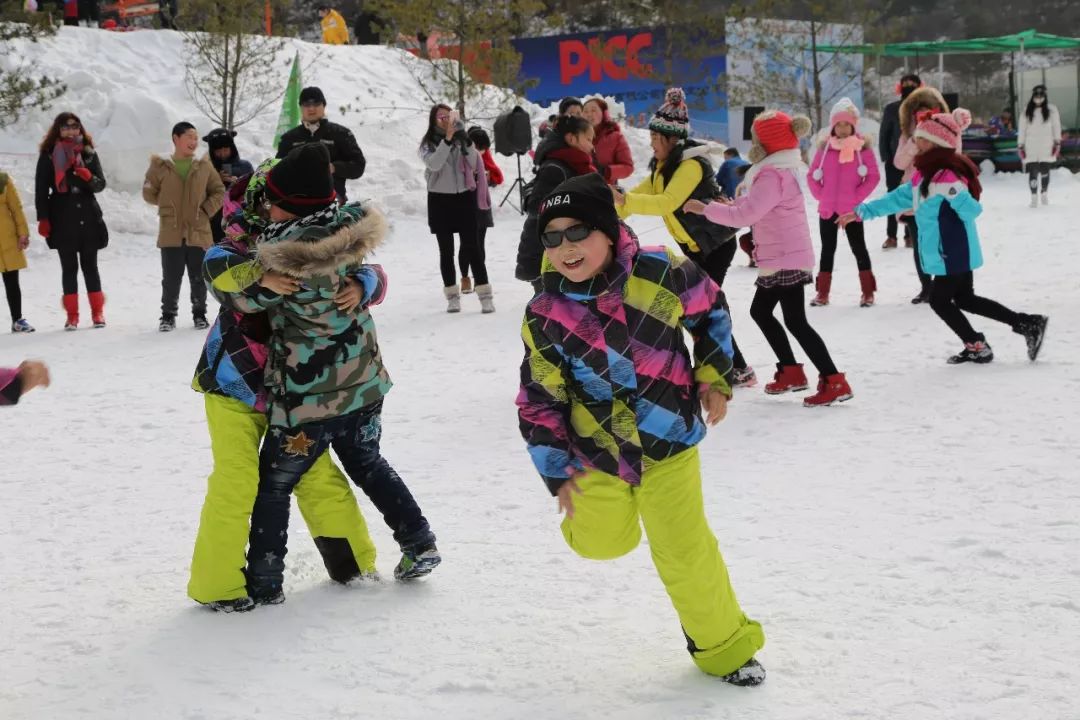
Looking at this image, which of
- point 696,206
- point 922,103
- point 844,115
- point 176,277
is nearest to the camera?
point 696,206

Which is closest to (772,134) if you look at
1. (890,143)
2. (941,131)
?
(941,131)

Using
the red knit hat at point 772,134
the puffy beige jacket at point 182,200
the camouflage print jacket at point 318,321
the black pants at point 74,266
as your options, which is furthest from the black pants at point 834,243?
the camouflage print jacket at point 318,321

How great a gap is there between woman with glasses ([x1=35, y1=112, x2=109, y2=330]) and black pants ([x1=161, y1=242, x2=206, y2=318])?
0.60 metres

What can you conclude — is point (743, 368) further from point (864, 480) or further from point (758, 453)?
point (864, 480)

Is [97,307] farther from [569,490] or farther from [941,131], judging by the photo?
[569,490]

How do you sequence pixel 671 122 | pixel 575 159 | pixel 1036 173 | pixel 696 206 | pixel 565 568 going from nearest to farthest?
pixel 565 568, pixel 696 206, pixel 671 122, pixel 575 159, pixel 1036 173

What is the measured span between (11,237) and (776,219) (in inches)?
279

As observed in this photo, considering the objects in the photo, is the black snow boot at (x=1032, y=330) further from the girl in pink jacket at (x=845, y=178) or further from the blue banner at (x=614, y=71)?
the blue banner at (x=614, y=71)

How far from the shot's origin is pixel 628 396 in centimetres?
335

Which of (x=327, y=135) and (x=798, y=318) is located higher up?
(x=327, y=135)

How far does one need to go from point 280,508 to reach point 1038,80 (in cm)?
2714

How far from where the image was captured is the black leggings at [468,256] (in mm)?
10773

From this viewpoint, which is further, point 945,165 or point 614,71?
point 614,71

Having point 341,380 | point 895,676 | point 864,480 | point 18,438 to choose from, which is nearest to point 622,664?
point 895,676
